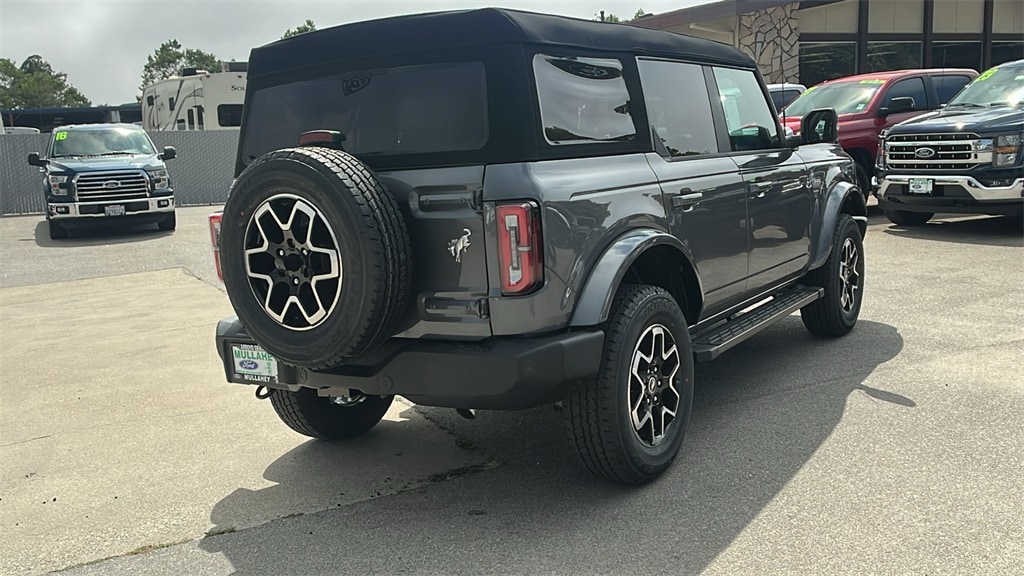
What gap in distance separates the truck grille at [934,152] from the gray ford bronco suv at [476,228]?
7.01m

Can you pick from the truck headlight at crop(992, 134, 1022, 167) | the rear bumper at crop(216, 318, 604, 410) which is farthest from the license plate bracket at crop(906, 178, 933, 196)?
the rear bumper at crop(216, 318, 604, 410)

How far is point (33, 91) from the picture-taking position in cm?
9300

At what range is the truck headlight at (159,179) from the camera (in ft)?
47.5

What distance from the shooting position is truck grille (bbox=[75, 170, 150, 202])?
13.9 meters

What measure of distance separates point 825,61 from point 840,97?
10.7 metres

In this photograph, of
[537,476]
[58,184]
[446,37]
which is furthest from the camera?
[58,184]

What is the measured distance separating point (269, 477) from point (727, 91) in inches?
125

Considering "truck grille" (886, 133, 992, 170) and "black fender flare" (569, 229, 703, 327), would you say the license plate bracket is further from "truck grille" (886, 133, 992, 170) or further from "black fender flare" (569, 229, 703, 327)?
"black fender flare" (569, 229, 703, 327)

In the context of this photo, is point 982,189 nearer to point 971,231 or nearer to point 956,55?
point 971,231

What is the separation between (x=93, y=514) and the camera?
379 cm

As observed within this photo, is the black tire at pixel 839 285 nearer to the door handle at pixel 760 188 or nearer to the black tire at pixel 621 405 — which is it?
the door handle at pixel 760 188

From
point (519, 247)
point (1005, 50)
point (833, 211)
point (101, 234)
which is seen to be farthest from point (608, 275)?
point (1005, 50)

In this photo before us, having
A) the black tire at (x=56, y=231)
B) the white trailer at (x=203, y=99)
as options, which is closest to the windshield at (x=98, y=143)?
the black tire at (x=56, y=231)

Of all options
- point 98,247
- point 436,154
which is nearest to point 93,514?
point 436,154
